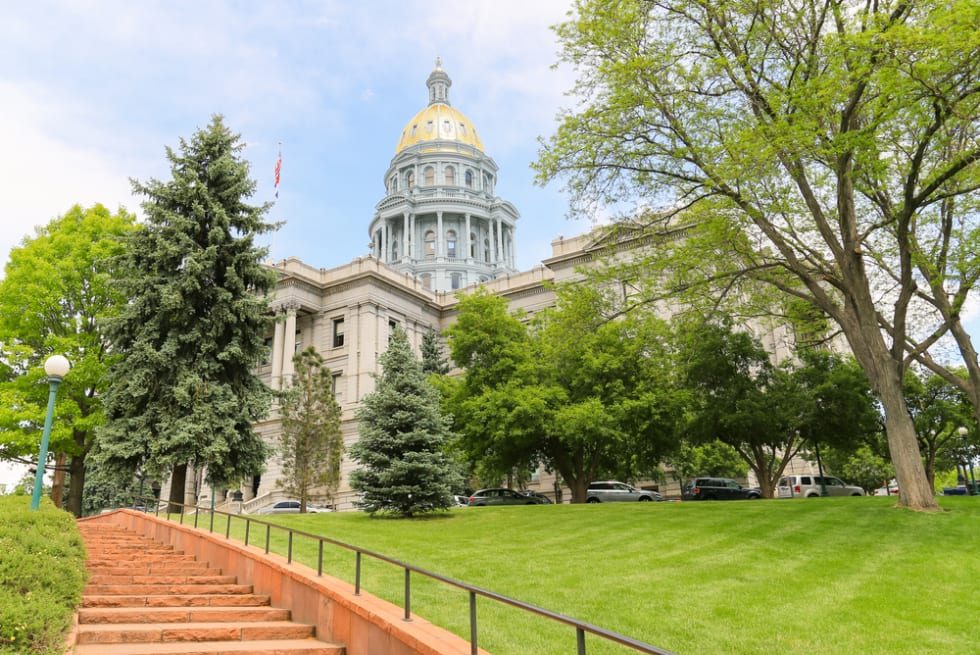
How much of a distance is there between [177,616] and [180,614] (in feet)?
0.16

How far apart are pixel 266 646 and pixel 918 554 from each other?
37.7 ft

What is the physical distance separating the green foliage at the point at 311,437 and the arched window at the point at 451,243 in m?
59.9

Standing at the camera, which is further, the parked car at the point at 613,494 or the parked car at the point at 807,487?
the parked car at the point at 613,494

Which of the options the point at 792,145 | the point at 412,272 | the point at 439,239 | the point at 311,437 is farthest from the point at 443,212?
the point at 792,145

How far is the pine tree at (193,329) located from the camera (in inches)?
920

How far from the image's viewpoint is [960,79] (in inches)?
624

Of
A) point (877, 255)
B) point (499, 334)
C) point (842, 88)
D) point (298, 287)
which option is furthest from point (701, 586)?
point (298, 287)

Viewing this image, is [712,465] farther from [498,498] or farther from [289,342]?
[289,342]

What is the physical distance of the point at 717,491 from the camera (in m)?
34.8

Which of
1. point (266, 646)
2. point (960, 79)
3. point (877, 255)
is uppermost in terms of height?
point (960, 79)

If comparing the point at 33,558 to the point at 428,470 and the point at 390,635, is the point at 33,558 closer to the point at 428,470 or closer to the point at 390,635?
the point at 390,635

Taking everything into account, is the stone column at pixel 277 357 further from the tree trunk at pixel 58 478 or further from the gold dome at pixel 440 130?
the gold dome at pixel 440 130

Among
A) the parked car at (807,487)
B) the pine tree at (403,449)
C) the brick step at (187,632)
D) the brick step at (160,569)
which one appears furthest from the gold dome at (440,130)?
the brick step at (187,632)

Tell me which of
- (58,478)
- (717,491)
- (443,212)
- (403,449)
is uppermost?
(443,212)
